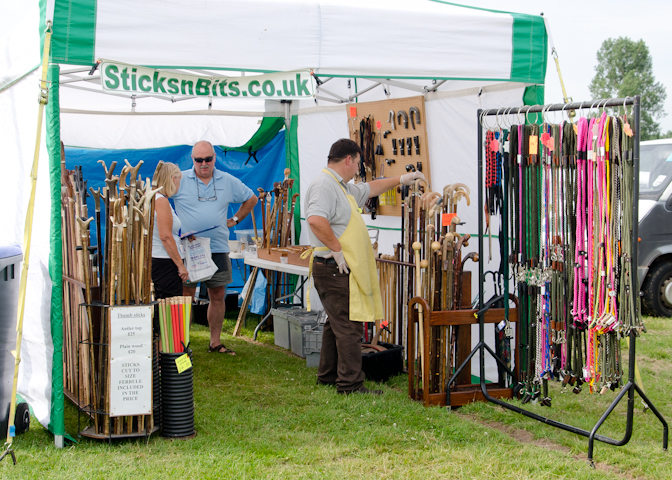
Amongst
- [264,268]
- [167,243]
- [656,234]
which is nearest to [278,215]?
[264,268]

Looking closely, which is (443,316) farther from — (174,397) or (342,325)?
(174,397)

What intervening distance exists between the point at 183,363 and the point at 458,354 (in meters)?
1.69

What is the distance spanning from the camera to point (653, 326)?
6.58 metres

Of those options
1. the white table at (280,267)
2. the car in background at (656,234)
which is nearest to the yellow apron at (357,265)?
the white table at (280,267)

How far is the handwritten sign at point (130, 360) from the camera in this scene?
3.24 meters

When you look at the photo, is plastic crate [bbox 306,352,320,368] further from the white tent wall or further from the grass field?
the white tent wall

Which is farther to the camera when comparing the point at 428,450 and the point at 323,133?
the point at 323,133

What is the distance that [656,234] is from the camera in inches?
273

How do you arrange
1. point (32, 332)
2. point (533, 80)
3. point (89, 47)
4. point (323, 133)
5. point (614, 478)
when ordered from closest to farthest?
point (614, 478) → point (89, 47) → point (32, 332) → point (533, 80) → point (323, 133)

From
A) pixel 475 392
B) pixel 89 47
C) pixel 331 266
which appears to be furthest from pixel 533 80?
pixel 89 47

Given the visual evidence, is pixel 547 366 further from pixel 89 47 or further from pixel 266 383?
pixel 89 47

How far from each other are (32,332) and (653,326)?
5.80m

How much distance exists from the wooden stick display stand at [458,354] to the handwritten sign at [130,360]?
1586 mm

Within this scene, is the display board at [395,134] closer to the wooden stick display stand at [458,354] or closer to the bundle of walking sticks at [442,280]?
the bundle of walking sticks at [442,280]
